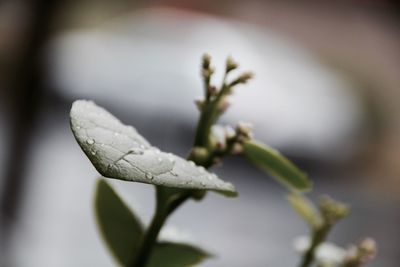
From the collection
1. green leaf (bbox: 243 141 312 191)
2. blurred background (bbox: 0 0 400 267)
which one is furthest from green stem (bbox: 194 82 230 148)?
blurred background (bbox: 0 0 400 267)

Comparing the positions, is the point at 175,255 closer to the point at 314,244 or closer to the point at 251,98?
the point at 314,244

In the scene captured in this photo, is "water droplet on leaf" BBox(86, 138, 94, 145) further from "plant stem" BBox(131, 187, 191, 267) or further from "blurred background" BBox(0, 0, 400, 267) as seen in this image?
"blurred background" BBox(0, 0, 400, 267)

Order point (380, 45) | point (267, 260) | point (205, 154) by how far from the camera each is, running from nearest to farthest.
A: 1. point (205, 154)
2. point (267, 260)
3. point (380, 45)

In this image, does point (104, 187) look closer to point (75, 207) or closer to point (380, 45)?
point (75, 207)

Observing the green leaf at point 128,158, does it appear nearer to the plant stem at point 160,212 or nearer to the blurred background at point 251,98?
the plant stem at point 160,212

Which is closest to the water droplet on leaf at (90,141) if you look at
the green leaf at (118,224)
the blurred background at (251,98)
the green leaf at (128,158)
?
the green leaf at (128,158)

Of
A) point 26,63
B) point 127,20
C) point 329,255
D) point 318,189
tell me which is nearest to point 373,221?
point 318,189
